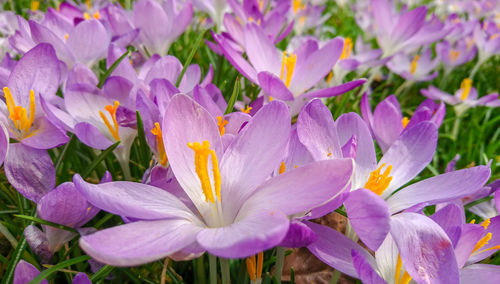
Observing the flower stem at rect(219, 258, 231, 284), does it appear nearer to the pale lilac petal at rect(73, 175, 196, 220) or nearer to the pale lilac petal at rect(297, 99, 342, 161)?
the pale lilac petal at rect(73, 175, 196, 220)

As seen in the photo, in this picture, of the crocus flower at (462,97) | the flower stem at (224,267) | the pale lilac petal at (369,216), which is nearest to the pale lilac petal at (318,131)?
the pale lilac petal at (369,216)

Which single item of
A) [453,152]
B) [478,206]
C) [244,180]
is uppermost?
[244,180]

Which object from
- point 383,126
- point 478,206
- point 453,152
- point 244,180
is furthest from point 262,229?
point 453,152

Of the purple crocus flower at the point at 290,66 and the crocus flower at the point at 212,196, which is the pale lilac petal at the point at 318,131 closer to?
the crocus flower at the point at 212,196

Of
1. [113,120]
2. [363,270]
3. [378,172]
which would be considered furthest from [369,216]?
[113,120]

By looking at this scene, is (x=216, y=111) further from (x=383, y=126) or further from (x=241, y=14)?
(x=241, y=14)
